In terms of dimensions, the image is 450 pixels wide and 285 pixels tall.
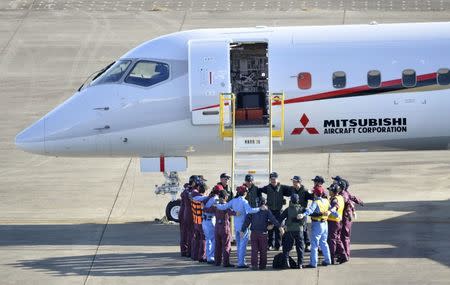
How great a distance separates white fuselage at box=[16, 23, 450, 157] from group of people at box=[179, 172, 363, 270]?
8.47 ft

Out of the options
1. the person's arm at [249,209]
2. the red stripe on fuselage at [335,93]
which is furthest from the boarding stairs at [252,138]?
the person's arm at [249,209]

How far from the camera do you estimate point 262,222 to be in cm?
2672

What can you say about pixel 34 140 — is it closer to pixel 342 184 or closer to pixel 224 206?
pixel 224 206

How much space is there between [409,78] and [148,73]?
5751mm

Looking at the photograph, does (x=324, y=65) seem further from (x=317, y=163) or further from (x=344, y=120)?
(x=317, y=163)

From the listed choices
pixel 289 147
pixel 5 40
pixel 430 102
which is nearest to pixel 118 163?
pixel 289 147

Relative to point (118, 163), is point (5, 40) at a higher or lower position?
higher

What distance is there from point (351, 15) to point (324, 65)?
21.4m

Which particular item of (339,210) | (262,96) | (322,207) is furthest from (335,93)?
(322,207)

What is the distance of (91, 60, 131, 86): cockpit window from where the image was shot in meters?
30.7

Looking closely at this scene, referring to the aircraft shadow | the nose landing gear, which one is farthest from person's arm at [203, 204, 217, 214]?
the nose landing gear

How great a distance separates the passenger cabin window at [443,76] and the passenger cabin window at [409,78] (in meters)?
0.54

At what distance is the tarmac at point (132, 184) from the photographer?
26.9 m

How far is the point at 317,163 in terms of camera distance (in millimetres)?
36688
